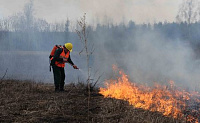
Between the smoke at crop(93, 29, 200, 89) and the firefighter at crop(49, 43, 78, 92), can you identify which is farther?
the smoke at crop(93, 29, 200, 89)

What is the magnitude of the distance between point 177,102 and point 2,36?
4424 centimetres

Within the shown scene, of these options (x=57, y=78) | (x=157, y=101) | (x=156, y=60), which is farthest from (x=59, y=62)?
(x=156, y=60)

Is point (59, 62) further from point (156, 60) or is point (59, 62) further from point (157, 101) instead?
point (156, 60)

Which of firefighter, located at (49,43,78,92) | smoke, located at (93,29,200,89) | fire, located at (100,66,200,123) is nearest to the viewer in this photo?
fire, located at (100,66,200,123)

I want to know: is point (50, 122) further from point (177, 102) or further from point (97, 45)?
point (97, 45)

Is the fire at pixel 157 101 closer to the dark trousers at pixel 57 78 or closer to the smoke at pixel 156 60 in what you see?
the dark trousers at pixel 57 78

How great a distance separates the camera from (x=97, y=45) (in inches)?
1072

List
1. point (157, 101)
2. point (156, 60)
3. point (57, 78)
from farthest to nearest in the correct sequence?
point (156, 60) → point (57, 78) → point (157, 101)

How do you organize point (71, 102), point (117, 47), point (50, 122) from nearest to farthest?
point (50, 122) → point (71, 102) → point (117, 47)

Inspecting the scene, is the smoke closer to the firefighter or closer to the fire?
the fire

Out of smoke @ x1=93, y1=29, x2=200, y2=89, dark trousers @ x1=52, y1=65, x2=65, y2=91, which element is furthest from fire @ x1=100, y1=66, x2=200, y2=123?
smoke @ x1=93, y1=29, x2=200, y2=89

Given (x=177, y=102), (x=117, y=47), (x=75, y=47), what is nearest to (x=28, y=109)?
(x=177, y=102)

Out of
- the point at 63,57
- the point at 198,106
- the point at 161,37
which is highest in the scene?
the point at 161,37

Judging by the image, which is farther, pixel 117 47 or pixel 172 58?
pixel 117 47
